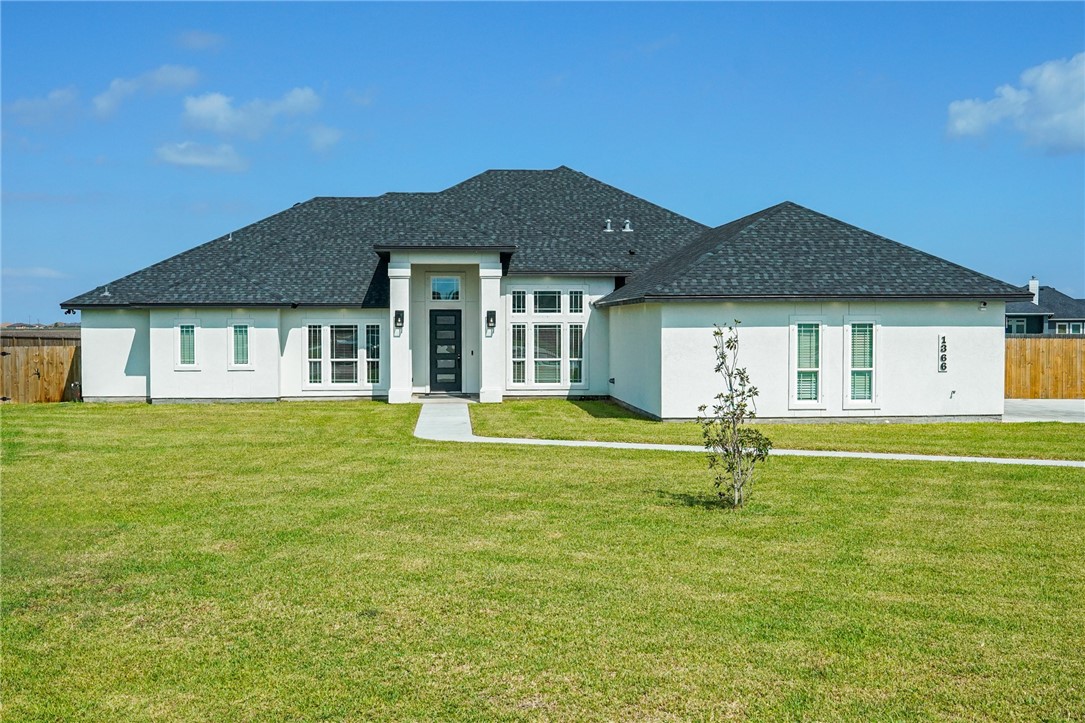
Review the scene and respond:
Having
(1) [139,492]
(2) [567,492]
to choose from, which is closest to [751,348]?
(2) [567,492]

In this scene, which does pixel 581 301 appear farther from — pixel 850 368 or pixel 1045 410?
pixel 1045 410

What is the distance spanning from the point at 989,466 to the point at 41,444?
1589cm

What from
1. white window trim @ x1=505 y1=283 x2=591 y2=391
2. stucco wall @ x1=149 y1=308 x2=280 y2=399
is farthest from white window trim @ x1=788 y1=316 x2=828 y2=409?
stucco wall @ x1=149 y1=308 x2=280 y2=399

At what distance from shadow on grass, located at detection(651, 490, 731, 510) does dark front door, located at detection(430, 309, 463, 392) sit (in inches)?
590

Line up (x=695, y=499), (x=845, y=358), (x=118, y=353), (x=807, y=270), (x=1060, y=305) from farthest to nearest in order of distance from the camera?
1. (x=1060, y=305)
2. (x=118, y=353)
3. (x=807, y=270)
4. (x=845, y=358)
5. (x=695, y=499)

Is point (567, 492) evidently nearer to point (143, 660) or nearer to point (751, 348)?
point (143, 660)

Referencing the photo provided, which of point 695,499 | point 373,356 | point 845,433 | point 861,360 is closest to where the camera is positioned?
point 695,499

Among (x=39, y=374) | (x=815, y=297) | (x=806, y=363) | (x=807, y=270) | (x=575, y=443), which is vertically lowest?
(x=575, y=443)

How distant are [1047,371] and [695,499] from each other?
74.5ft

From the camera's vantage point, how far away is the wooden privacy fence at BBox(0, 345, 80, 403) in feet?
85.6

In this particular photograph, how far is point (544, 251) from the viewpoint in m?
26.2

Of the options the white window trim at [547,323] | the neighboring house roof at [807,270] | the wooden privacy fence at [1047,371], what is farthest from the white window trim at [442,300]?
the wooden privacy fence at [1047,371]

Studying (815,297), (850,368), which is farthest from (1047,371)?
(815,297)

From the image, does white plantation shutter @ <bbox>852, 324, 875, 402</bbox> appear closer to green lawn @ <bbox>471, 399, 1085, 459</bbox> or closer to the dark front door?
green lawn @ <bbox>471, 399, 1085, 459</bbox>
